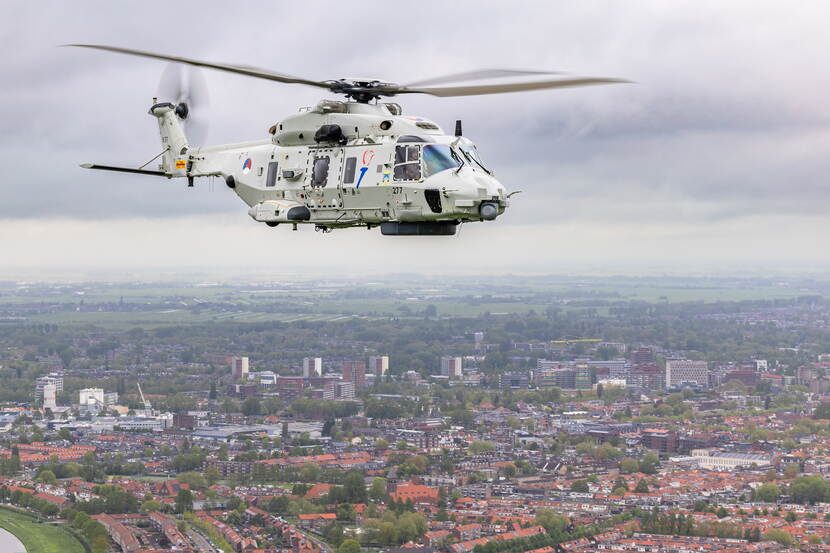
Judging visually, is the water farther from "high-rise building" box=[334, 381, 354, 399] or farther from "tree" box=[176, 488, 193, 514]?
"high-rise building" box=[334, 381, 354, 399]

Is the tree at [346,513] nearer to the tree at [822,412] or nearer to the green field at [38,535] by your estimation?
the green field at [38,535]

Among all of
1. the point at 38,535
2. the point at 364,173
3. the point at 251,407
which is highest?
the point at 364,173

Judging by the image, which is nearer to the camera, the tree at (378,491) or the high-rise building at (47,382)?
the tree at (378,491)

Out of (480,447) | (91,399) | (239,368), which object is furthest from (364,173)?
(239,368)

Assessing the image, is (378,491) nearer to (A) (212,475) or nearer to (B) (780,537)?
(A) (212,475)

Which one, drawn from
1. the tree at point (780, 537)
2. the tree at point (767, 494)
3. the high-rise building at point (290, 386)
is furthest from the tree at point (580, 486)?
the high-rise building at point (290, 386)
